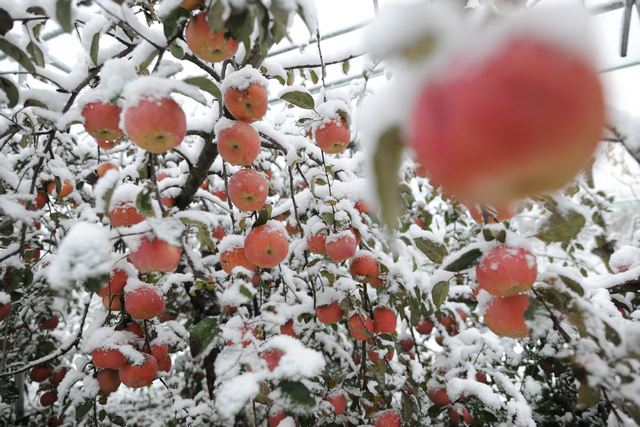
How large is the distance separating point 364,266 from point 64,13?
2.88 feet

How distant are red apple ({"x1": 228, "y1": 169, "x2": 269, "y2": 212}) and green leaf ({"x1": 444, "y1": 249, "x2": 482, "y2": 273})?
50 centimetres

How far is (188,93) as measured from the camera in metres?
0.55

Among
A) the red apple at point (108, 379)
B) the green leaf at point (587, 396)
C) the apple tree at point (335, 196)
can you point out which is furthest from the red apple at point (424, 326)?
the red apple at point (108, 379)

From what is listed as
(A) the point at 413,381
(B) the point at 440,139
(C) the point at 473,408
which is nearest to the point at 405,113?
(B) the point at 440,139

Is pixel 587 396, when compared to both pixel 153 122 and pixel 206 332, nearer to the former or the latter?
pixel 206 332

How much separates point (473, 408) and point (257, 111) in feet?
3.71

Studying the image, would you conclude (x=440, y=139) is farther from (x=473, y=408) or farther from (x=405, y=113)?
(x=473, y=408)

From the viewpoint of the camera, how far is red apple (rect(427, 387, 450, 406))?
1.30 metres

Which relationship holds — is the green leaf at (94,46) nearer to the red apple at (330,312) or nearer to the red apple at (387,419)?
the red apple at (330,312)

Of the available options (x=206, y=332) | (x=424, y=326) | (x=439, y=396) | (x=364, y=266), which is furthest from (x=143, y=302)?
(x=424, y=326)

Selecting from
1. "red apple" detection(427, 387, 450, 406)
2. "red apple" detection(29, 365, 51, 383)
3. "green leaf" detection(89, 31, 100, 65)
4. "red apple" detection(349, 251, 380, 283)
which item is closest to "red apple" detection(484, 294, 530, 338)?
"red apple" detection(349, 251, 380, 283)

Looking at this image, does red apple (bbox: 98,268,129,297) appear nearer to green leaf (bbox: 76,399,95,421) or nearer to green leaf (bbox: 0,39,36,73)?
green leaf (bbox: 76,399,95,421)

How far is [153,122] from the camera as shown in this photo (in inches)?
22.0

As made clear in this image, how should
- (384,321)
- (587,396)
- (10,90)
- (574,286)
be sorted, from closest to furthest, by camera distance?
1. (587,396)
2. (574,286)
3. (10,90)
4. (384,321)
